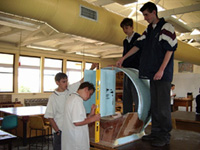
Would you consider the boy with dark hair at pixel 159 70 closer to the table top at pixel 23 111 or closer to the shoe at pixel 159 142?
the shoe at pixel 159 142

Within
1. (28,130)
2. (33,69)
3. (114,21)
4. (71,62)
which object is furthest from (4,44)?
(114,21)

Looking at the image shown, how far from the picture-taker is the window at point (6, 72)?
31.3 feet

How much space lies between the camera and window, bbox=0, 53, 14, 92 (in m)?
9.55

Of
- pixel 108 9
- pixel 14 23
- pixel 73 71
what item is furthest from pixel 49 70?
pixel 108 9

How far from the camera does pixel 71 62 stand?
40.4 feet

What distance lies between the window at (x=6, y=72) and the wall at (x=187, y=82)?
29.9ft

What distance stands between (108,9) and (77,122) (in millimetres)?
4402

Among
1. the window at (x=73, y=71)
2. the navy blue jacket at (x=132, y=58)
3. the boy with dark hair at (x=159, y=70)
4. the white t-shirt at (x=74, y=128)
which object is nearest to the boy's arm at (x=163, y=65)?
the boy with dark hair at (x=159, y=70)

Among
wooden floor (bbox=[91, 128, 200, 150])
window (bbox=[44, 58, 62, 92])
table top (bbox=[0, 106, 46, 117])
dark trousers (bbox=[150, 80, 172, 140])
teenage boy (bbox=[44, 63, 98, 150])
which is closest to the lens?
wooden floor (bbox=[91, 128, 200, 150])

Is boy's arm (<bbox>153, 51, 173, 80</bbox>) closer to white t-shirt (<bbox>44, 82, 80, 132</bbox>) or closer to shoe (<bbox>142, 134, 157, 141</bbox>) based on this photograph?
shoe (<bbox>142, 134, 157, 141</bbox>)

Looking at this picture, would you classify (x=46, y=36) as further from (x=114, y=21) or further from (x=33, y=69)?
(x=114, y=21)

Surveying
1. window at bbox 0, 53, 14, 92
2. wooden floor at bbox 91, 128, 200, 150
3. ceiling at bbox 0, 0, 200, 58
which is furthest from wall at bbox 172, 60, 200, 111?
wooden floor at bbox 91, 128, 200, 150

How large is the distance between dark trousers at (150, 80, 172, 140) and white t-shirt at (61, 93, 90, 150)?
690 millimetres

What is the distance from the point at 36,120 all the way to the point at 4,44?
17.6ft
